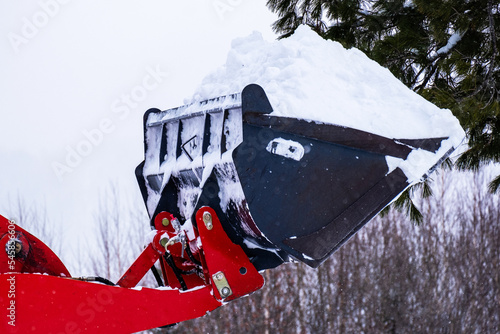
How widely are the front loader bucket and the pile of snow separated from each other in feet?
0.15

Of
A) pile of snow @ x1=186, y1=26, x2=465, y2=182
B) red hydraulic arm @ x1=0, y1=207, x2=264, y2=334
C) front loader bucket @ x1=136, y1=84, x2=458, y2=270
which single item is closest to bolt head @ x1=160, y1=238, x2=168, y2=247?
red hydraulic arm @ x1=0, y1=207, x2=264, y2=334

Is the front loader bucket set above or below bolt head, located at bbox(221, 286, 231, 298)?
above

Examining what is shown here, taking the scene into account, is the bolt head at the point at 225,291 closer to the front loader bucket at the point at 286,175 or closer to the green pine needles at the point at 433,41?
the front loader bucket at the point at 286,175

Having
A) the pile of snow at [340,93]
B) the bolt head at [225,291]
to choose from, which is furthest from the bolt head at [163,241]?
the pile of snow at [340,93]

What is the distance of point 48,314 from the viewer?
7.93 ft

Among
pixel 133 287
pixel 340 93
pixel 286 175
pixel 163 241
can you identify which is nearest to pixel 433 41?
pixel 340 93

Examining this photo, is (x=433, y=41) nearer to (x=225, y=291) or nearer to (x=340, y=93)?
(x=340, y=93)

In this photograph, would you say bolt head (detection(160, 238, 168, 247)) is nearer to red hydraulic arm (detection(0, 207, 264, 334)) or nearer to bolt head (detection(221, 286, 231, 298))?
red hydraulic arm (detection(0, 207, 264, 334))

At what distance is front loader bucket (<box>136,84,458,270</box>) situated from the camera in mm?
2645

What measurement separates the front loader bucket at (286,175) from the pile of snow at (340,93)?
0.15ft

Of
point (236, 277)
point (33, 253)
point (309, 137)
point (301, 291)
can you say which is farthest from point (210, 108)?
point (301, 291)

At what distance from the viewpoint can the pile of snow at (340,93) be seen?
2.77m

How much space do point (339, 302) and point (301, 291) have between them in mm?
790

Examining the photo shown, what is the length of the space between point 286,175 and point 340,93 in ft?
1.66
